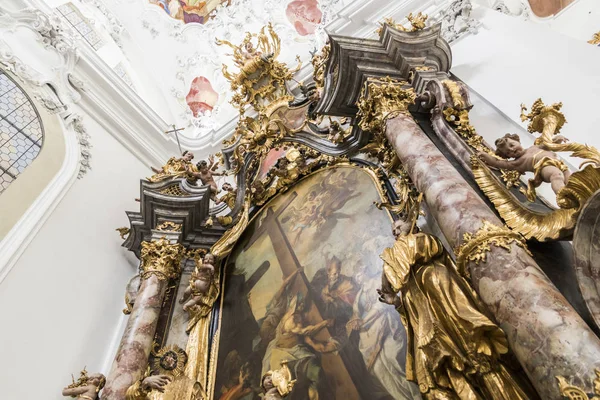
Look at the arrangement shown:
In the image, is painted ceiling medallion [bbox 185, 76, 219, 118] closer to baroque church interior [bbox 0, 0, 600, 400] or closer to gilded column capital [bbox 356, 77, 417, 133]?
baroque church interior [bbox 0, 0, 600, 400]

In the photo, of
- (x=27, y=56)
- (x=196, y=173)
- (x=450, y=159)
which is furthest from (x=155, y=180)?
(x=450, y=159)

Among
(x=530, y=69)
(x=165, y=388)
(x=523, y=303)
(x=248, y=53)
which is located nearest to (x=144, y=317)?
(x=165, y=388)

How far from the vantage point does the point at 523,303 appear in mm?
2305

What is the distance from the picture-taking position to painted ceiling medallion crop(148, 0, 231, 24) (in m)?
12.6

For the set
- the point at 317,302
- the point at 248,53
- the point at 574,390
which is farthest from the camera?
the point at 248,53

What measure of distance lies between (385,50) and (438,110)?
1165 millimetres

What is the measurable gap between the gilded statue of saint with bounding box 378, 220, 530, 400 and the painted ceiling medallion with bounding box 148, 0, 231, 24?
11.5 meters

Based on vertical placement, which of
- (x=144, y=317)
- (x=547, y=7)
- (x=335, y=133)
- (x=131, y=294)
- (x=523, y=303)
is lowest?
(x=523, y=303)

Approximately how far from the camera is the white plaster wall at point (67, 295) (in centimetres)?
491

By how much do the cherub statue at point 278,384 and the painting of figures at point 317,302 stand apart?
237 millimetres

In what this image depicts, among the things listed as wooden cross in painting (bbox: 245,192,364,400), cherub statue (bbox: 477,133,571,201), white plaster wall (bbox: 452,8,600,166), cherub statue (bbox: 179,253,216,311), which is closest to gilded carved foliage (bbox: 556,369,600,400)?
cherub statue (bbox: 477,133,571,201)

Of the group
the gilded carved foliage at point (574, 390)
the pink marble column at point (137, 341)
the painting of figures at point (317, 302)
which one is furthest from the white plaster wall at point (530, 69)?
the pink marble column at point (137, 341)

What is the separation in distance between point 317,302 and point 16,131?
5.52m

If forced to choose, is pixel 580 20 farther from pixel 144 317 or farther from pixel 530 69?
pixel 144 317
